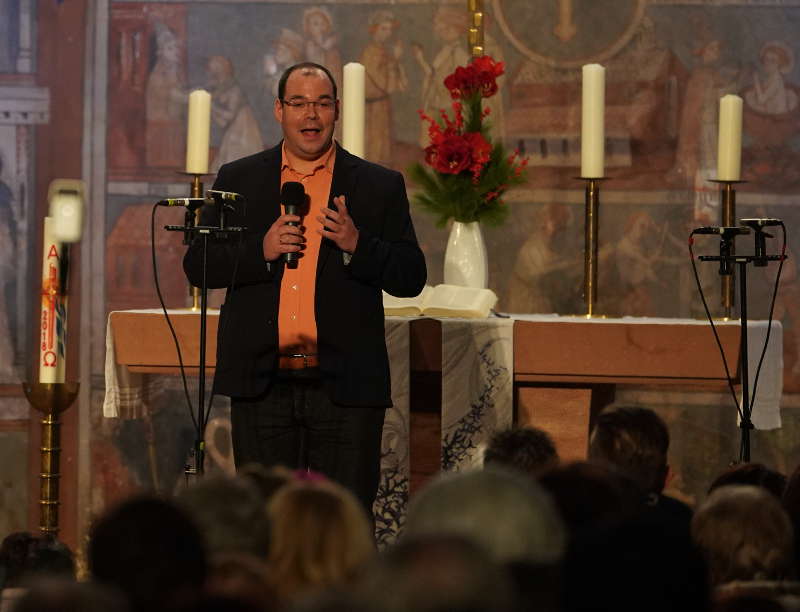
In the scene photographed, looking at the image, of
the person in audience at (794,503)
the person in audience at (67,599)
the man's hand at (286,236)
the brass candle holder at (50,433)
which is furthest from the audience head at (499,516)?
the brass candle holder at (50,433)

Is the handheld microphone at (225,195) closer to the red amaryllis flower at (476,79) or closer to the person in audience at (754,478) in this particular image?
the person in audience at (754,478)

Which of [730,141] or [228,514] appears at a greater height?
[730,141]

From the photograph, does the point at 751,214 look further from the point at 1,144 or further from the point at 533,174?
the point at 1,144

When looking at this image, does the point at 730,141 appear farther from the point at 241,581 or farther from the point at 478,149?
the point at 241,581

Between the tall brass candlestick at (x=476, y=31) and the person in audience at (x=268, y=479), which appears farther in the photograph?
the tall brass candlestick at (x=476, y=31)

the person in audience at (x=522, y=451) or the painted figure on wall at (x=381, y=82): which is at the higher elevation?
the painted figure on wall at (x=381, y=82)

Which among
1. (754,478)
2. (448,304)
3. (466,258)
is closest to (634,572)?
(754,478)

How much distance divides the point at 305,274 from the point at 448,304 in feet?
4.58

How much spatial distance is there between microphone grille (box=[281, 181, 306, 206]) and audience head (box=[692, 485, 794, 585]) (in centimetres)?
179

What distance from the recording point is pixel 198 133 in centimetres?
616


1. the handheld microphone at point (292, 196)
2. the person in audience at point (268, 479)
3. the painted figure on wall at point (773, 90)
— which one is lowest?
the person in audience at point (268, 479)

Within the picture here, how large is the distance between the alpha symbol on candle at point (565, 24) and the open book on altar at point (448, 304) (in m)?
2.29

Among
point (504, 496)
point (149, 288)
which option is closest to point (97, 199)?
point (149, 288)

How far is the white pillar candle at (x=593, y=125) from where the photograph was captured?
6273 millimetres
